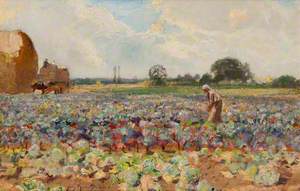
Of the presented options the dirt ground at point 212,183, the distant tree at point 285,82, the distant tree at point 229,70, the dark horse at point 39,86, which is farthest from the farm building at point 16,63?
the distant tree at point 285,82

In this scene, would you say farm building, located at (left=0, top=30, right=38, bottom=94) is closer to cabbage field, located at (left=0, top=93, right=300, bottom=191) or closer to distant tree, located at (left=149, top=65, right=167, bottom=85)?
cabbage field, located at (left=0, top=93, right=300, bottom=191)

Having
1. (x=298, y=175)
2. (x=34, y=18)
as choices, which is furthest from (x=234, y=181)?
(x=34, y=18)

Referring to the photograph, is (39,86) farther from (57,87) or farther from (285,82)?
(285,82)

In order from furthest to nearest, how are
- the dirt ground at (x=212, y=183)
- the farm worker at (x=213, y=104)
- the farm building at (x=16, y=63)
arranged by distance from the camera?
the farm building at (x=16, y=63)
the farm worker at (x=213, y=104)
the dirt ground at (x=212, y=183)

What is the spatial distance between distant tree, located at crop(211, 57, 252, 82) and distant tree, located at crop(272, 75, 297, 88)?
0.69ft

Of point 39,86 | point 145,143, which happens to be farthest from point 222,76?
point 39,86

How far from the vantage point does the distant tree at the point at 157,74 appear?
4.77 meters

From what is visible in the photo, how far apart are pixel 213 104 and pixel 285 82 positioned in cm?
59

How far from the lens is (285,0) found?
4.82m

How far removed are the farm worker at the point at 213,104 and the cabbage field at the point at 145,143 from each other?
0.06 m

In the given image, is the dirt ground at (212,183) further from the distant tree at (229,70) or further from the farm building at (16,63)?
the farm building at (16,63)

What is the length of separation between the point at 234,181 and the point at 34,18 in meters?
1.97

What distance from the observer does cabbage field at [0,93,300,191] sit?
4148 mm

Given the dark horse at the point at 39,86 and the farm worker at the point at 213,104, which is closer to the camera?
the farm worker at the point at 213,104
